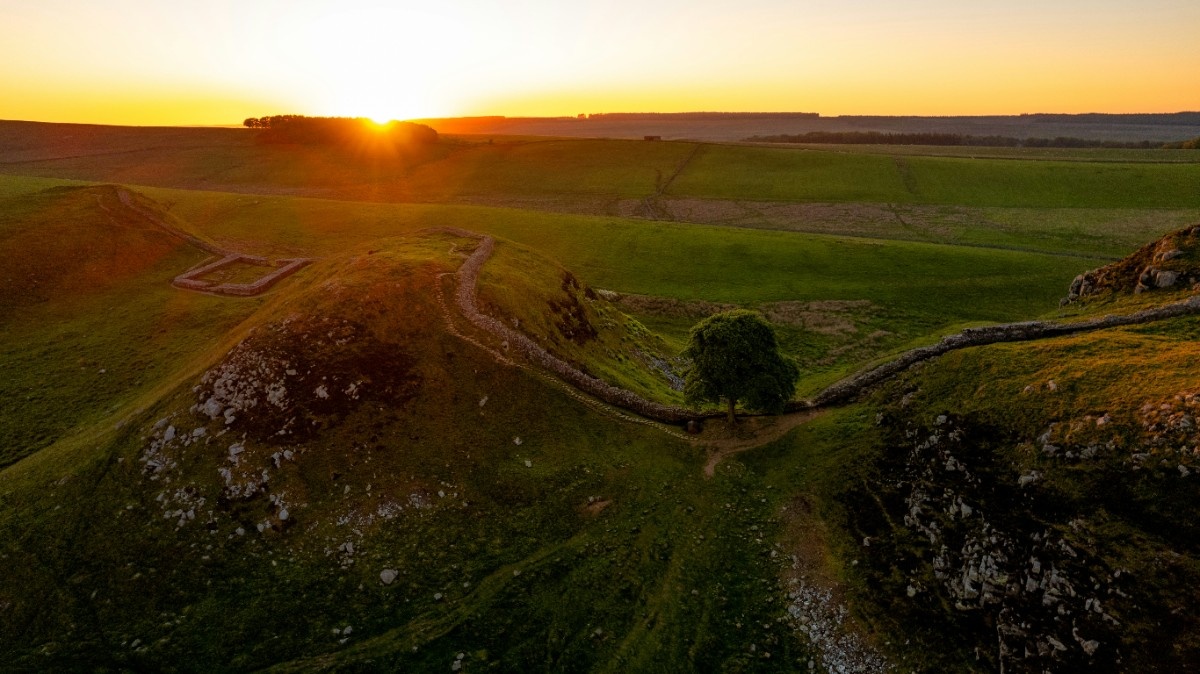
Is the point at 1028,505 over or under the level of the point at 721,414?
over

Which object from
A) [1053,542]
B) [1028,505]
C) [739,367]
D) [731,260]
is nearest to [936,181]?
[731,260]

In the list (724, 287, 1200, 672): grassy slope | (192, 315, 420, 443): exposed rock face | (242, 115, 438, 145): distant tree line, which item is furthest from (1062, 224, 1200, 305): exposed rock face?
(242, 115, 438, 145): distant tree line

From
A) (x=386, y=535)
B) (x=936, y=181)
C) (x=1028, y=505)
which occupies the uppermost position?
(x=936, y=181)

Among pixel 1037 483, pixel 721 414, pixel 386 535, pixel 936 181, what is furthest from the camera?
pixel 936 181

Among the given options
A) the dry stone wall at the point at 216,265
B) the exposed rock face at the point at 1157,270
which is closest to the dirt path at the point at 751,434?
the exposed rock face at the point at 1157,270

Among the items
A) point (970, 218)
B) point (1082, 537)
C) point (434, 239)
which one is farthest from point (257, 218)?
point (970, 218)

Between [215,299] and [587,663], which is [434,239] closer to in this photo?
[215,299]

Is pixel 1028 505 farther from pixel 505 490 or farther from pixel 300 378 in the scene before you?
pixel 300 378
